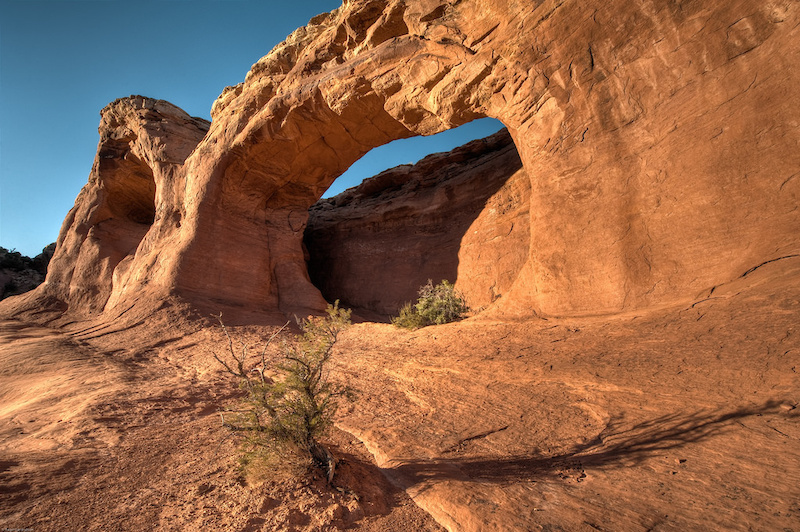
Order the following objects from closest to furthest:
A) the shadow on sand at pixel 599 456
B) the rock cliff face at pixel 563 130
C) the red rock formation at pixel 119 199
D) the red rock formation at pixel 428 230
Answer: the shadow on sand at pixel 599 456 < the rock cliff face at pixel 563 130 < the red rock formation at pixel 428 230 < the red rock formation at pixel 119 199

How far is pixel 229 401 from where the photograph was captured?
478 centimetres

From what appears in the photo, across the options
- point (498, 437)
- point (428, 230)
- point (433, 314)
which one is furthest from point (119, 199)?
point (498, 437)

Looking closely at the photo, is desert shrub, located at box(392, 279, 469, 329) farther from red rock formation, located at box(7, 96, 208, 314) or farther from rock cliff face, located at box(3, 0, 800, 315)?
red rock formation, located at box(7, 96, 208, 314)

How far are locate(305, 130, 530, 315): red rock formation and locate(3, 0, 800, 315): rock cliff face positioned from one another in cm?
303

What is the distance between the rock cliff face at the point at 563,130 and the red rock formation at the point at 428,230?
3.03m

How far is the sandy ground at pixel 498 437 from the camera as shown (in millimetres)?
2105

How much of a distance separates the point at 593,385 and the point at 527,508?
2.15 m

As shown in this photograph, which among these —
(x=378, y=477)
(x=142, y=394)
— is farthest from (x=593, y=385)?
(x=142, y=394)

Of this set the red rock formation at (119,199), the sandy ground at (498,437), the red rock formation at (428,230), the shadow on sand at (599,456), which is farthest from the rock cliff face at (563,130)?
the red rock formation at (428,230)

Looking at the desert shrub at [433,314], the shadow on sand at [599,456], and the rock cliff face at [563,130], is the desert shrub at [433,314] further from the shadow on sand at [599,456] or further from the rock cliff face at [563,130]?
the shadow on sand at [599,456]

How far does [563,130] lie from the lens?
6039 mm

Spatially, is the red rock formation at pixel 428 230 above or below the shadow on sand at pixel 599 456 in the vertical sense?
above

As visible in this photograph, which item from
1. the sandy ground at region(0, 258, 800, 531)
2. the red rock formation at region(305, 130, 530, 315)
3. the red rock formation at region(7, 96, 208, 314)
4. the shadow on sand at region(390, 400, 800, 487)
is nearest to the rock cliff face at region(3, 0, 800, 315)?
the sandy ground at region(0, 258, 800, 531)

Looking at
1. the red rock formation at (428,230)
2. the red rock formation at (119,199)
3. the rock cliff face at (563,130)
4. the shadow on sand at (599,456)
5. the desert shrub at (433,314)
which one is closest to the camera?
the shadow on sand at (599,456)
